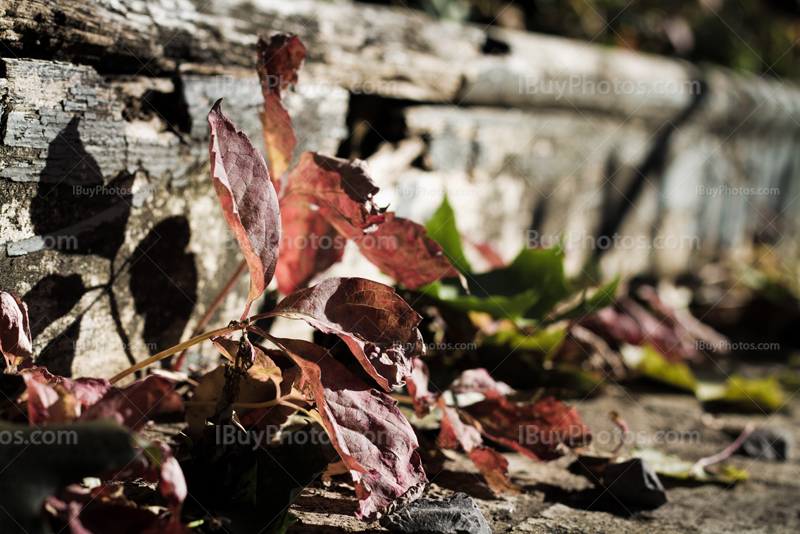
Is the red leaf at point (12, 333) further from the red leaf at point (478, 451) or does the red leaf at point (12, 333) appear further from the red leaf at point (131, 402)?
the red leaf at point (478, 451)

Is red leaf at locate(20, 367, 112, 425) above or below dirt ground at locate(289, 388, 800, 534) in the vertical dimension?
above

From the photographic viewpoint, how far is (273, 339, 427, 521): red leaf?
848 mm

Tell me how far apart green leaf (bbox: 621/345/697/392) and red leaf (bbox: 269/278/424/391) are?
144 centimetres

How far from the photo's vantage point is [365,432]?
874 millimetres

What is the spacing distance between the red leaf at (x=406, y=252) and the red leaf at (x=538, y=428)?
31 centimetres

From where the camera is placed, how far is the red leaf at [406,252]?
108 centimetres

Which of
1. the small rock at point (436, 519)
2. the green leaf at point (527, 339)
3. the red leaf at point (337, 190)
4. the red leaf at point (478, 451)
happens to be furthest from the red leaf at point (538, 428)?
the red leaf at point (337, 190)

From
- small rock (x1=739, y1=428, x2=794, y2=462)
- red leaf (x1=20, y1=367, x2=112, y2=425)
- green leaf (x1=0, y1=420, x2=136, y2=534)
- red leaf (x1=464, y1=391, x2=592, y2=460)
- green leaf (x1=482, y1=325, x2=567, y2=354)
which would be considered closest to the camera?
green leaf (x1=0, y1=420, x2=136, y2=534)

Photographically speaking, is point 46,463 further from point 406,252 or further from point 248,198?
point 406,252

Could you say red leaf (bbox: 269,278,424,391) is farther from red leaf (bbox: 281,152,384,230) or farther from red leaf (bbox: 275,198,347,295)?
red leaf (bbox: 275,198,347,295)

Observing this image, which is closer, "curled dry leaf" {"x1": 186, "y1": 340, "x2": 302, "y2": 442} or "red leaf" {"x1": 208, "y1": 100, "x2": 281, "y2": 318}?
"red leaf" {"x1": 208, "y1": 100, "x2": 281, "y2": 318}

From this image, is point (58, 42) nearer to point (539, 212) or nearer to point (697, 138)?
point (539, 212)

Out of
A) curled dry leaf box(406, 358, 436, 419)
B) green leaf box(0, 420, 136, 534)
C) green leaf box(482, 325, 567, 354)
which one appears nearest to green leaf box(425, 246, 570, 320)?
green leaf box(482, 325, 567, 354)

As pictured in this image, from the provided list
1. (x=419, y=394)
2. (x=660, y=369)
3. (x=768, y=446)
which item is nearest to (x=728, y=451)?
(x=768, y=446)
